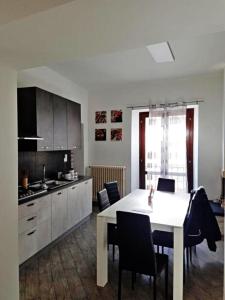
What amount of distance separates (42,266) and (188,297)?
1.73m

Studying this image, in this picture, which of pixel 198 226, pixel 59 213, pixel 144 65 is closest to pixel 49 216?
pixel 59 213

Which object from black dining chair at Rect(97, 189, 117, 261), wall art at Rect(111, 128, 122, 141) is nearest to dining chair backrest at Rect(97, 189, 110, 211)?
black dining chair at Rect(97, 189, 117, 261)

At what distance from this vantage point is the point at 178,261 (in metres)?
2.07

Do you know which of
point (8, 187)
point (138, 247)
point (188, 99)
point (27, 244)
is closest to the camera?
point (8, 187)

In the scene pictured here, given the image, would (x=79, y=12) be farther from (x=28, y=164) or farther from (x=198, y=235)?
(x=28, y=164)

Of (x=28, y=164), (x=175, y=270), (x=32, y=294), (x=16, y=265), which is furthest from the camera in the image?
(x=28, y=164)

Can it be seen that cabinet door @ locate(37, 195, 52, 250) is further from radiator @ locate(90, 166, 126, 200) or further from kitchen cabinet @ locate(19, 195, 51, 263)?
radiator @ locate(90, 166, 126, 200)

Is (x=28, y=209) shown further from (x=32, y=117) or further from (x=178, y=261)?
(x=178, y=261)

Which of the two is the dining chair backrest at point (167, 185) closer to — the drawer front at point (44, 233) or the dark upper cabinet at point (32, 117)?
the drawer front at point (44, 233)

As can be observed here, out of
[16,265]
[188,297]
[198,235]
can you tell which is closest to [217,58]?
[198,235]

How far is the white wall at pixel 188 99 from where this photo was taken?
181 inches

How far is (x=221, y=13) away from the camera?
43.9 inches

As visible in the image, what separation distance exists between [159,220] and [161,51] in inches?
88.6

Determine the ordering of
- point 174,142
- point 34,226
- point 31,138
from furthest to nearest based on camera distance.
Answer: point 174,142, point 31,138, point 34,226
